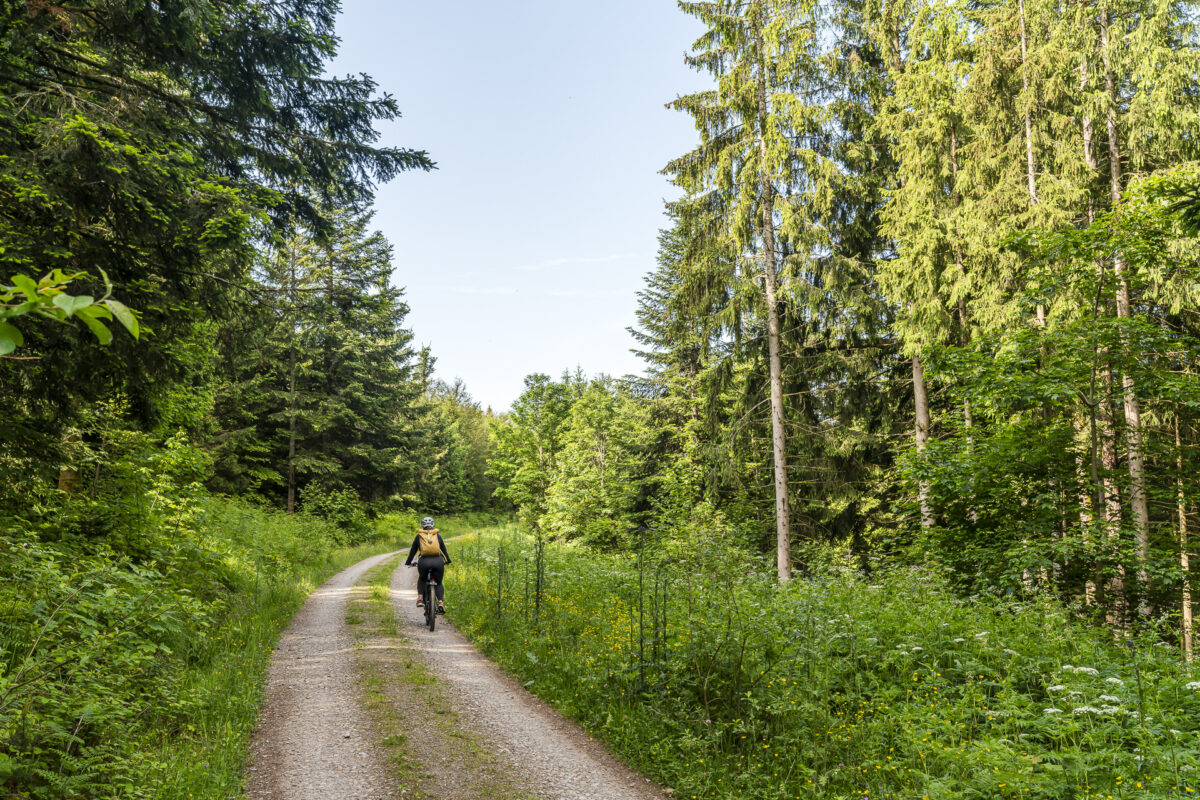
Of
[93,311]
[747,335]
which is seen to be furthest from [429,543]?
[93,311]

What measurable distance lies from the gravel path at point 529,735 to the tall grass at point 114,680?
2.22 m

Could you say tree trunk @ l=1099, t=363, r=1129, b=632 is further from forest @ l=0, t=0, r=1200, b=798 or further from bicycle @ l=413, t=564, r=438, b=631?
bicycle @ l=413, t=564, r=438, b=631

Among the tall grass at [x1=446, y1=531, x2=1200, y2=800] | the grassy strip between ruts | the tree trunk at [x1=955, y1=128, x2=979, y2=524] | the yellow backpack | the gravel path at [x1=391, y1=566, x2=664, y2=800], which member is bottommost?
the gravel path at [x1=391, y1=566, x2=664, y2=800]

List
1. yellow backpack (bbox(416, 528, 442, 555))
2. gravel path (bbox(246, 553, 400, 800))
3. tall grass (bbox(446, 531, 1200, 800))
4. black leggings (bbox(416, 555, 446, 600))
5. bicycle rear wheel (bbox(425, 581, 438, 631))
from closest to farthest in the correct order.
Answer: tall grass (bbox(446, 531, 1200, 800)) < gravel path (bbox(246, 553, 400, 800)) < bicycle rear wheel (bbox(425, 581, 438, 631)) < black leggings (bbox(416, 555, 446, 600)) < yellow backpack (bbox(416, 528, 442, 555))

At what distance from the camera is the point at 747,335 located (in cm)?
1583

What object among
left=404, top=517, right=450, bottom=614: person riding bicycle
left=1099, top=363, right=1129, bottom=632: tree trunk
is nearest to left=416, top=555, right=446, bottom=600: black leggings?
left=404, top=517, right=450, bottom=614: person riding bicycle

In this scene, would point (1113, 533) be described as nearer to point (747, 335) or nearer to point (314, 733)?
point (747, 335)

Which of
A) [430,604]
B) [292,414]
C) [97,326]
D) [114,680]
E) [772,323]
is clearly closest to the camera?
[97,326]

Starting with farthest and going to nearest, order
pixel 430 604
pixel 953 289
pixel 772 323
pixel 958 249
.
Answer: pixel 772 323, pixel 958 249, pixel 953 289, pixel 430 604

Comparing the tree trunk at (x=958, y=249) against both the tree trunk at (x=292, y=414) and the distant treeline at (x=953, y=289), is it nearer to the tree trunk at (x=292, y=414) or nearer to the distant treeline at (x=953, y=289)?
the distant treeline at (x=953, y=289)

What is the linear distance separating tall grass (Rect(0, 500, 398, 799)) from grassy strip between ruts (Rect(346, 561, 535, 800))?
1.26m

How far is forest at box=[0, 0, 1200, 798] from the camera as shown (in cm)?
560

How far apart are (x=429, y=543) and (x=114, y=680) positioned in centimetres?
651

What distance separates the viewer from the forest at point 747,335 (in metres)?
5.60
